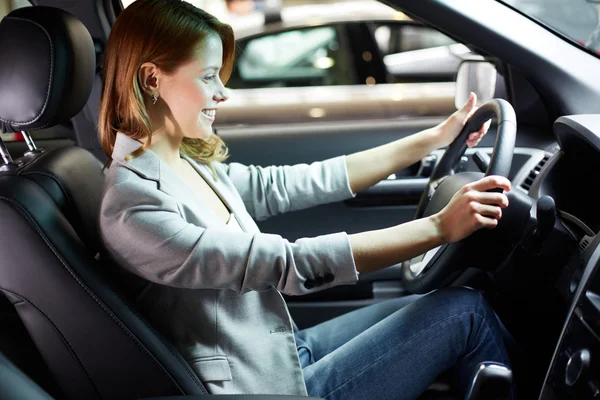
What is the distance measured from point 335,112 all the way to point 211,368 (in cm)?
163

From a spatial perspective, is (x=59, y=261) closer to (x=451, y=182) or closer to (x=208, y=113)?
(x=208, y=113)

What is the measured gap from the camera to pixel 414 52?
3.39m

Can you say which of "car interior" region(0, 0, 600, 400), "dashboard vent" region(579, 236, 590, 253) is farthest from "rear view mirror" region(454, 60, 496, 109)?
"dashboard vent" region(579, 236, 590, 253)

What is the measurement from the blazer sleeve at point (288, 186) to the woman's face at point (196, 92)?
386mm

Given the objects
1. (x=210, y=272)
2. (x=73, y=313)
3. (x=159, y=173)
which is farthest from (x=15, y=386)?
(x=159, y=173)

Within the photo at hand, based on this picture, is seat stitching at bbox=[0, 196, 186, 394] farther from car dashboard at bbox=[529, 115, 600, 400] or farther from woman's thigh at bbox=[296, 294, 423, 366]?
car dashboard at bbox=[529, 115, 600, 400]

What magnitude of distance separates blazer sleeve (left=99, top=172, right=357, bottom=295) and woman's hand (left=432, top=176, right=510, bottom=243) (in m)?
0.19

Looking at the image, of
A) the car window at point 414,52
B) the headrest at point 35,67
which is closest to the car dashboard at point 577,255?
the headrest at point 35,67

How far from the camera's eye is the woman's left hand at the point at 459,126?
181 centimetres

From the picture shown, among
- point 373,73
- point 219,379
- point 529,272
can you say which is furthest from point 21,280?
point 373,73

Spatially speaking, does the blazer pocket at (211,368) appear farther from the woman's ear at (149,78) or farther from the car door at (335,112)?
the car door at (335,112)

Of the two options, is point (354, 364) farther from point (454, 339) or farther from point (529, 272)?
point (529, 272)

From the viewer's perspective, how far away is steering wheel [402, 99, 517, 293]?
145 centimetres

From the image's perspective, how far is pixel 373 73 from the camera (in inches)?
127
